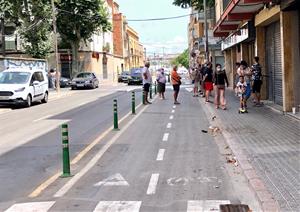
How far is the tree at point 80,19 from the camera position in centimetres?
5522

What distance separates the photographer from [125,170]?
9375 mm

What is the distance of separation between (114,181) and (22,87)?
18306mm

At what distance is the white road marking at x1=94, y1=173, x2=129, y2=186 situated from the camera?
8.30m

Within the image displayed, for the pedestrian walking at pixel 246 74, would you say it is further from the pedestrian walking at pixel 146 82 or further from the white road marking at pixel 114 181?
the white road marking at pixel 114 181

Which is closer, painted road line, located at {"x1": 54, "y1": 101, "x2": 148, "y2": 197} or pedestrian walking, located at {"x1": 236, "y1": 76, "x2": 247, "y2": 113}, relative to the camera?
painted road line, located at {"x1": 54, "y1": 101, "x2": 148, "y2": 197}

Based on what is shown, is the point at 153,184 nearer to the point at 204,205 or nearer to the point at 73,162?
the point at 204,205

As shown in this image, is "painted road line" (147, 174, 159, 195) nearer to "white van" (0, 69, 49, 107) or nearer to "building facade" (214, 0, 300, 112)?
"building facade" (214, 0, 300, 112)

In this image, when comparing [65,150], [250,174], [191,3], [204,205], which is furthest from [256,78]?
[191,3]

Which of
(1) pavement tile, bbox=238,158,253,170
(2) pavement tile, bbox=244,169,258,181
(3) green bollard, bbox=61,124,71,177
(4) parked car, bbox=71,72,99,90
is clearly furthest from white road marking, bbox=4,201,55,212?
(4) parked car, bbox=71,72,99,90

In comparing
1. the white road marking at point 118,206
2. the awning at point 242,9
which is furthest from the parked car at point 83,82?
the white road marking at point 118,206

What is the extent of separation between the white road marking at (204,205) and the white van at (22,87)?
64.6 ft

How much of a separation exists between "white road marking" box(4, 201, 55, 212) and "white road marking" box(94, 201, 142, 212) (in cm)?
64

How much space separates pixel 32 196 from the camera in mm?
7598

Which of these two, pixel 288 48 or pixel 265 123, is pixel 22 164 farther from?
pixel 288 48
